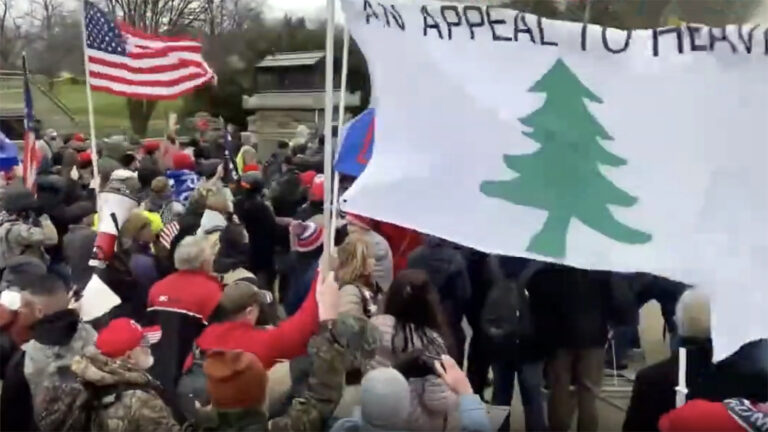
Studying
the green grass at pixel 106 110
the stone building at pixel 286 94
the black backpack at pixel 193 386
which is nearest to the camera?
the black backpack at pixel 193 386

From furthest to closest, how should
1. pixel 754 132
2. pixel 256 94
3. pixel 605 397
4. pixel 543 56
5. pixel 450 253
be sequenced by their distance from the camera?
pixel 256 94, pixel 605 397, pixel 450 253, pixel 543 56, pixel 754 132

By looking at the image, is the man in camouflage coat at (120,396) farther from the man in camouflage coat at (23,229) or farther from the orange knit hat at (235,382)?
the man in camouflage coat at (23,229)

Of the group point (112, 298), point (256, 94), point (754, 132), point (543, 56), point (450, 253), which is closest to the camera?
point (754, 132)

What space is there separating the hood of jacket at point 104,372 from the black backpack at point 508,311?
2.50 m

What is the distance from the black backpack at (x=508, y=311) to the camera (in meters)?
5.77

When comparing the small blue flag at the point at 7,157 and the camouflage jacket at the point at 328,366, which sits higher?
the camouflage jacket at the point at 328,366

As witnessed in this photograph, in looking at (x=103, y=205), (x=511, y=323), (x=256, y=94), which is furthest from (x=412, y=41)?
(x=256, y=94)

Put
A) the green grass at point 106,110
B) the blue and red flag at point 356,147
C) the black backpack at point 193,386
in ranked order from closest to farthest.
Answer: the black backpack at point 193,386 → the blue and red flag at point 356,147 → the green grass at point 106,110

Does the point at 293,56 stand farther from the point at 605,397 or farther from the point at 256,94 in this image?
the point at 605,397

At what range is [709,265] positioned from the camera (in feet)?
11.9

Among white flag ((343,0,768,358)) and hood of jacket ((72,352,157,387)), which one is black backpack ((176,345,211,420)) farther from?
white flag ((343,0,768,358))

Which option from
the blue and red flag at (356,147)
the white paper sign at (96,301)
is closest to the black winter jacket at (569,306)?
the blue and red flag at (356,147)

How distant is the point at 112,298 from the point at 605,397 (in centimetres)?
311

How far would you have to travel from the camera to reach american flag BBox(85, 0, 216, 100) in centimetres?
799
